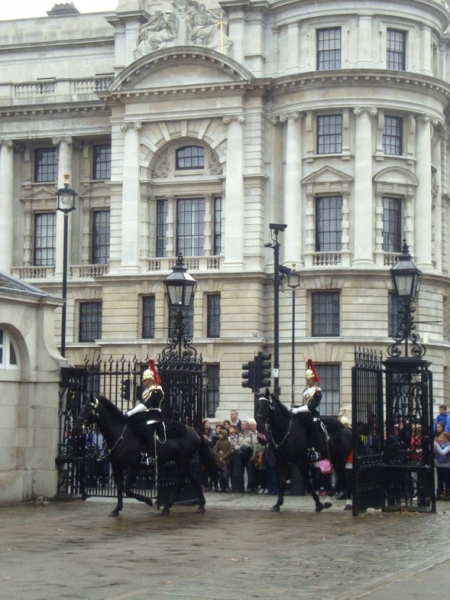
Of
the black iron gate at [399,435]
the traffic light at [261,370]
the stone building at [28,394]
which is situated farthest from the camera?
the traffic light at [261,370]

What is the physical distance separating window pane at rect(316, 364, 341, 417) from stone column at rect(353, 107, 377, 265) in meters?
5.07

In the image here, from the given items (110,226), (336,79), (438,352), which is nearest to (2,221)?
(110,226)

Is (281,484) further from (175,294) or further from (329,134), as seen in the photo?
(329,134)

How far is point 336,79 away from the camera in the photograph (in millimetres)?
57594

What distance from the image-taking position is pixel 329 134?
193 ft

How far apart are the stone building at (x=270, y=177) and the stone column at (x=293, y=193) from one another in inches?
2.6

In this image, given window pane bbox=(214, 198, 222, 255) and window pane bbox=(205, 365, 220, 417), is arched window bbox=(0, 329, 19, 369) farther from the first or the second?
window pane bbox=(214, 198, 222, 255)

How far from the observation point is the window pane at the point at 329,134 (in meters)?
58.7

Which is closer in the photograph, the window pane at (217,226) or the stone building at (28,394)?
the stone building at (28,394)

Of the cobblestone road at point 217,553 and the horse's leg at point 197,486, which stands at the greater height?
the horse's leg at point 197,486

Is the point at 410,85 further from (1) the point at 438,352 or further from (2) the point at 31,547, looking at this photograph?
(2) the point at 31,547

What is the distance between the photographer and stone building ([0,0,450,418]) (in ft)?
190

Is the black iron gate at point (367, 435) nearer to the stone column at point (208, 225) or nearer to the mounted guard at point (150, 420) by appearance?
the mounted guard at point (150, 420)

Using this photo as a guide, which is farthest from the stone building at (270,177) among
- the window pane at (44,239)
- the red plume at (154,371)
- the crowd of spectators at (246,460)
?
the red plume at (154,371)
